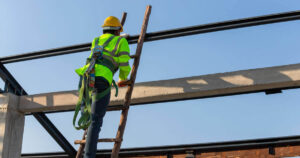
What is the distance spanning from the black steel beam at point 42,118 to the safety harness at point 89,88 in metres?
3.49

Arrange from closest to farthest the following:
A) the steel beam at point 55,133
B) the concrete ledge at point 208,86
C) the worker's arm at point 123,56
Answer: the worker's arm at point 123,56, the concrete ledge at point 208,86, the steel beam at point 55,133

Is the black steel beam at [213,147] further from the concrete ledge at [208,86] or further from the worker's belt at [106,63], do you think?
the worker's belt at [106,63]

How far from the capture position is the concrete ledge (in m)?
7.45

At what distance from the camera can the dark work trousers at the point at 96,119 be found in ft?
18.6

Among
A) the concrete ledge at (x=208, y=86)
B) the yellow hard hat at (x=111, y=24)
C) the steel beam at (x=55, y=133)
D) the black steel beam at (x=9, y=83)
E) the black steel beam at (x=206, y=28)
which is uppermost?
the black steel beam at (x=206, y=28)

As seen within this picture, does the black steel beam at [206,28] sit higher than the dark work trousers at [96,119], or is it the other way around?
the black steel beam at [206,28]

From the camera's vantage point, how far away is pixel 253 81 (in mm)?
7527

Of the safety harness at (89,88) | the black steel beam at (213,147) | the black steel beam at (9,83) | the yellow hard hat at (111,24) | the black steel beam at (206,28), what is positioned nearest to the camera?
the safety harness at (89,88)

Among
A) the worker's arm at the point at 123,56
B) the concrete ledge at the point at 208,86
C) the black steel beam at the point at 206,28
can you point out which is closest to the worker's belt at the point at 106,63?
the worker's arm at the point at 123,56

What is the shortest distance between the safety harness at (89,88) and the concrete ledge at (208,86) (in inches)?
38.8

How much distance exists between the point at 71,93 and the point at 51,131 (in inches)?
49.4

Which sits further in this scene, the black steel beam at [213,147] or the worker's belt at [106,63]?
the black steel beam at [213,147]

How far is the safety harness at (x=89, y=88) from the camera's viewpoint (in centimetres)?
592

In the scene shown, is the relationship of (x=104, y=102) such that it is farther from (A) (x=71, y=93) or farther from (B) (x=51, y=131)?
(B) (x=51, y=131)
